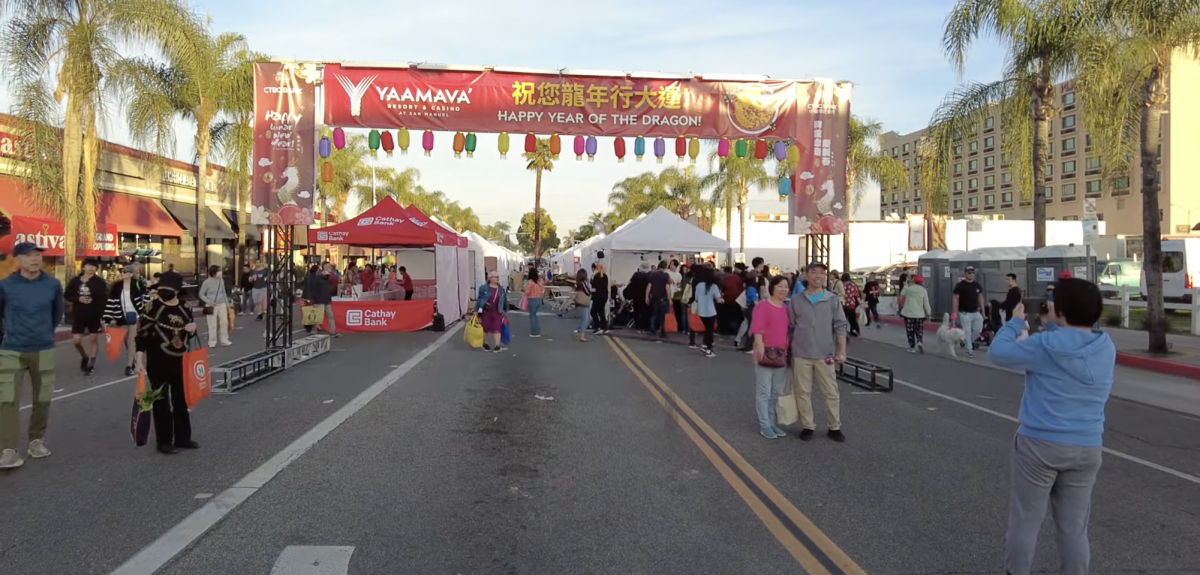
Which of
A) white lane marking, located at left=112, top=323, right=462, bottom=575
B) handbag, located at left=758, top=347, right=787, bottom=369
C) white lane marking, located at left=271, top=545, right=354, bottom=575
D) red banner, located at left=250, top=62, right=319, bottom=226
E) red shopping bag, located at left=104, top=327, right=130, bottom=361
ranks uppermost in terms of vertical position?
red banner, located at left=250, top=62, right=319, bottom=226

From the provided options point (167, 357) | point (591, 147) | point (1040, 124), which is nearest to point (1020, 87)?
point (1040, 124)

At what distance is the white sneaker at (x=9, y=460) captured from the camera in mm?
6129

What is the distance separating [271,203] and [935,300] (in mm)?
19469

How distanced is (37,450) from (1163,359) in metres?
16.3

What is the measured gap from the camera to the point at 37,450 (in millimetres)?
6512

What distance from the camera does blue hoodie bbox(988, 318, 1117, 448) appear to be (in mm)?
3600

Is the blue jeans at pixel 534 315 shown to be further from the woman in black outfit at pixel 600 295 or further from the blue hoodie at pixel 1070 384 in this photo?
the blue hoodie at pixel 1070 384

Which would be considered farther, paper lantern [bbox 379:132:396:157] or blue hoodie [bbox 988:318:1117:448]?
paper lantern [bbox 379:132:396:157]

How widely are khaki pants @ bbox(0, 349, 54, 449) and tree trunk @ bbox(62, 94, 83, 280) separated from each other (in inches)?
530

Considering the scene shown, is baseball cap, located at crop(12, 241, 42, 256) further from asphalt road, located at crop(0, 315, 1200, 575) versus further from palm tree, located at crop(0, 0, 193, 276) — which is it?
palm tree, located at crop(0, 0, 193, 276)

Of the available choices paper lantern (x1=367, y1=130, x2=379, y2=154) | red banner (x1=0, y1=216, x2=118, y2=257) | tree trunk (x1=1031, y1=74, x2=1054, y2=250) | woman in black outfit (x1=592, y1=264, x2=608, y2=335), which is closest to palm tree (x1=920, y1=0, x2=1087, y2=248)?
tree trunk (x1=1031, y1=74, x2=1054, y2=250)

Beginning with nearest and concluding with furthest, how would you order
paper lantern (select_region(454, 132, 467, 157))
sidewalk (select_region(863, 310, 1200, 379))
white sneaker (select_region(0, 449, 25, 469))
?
1. white sneaker (select_region(0, 449, 25, 469))
2. sidewalk (select_region(863, 310, 1200, 379))
3. paper lantern (select_region(454, 132, 467, 157))

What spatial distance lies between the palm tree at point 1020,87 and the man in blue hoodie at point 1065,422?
14.8m

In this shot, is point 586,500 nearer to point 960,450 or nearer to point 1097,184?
point 960,450
